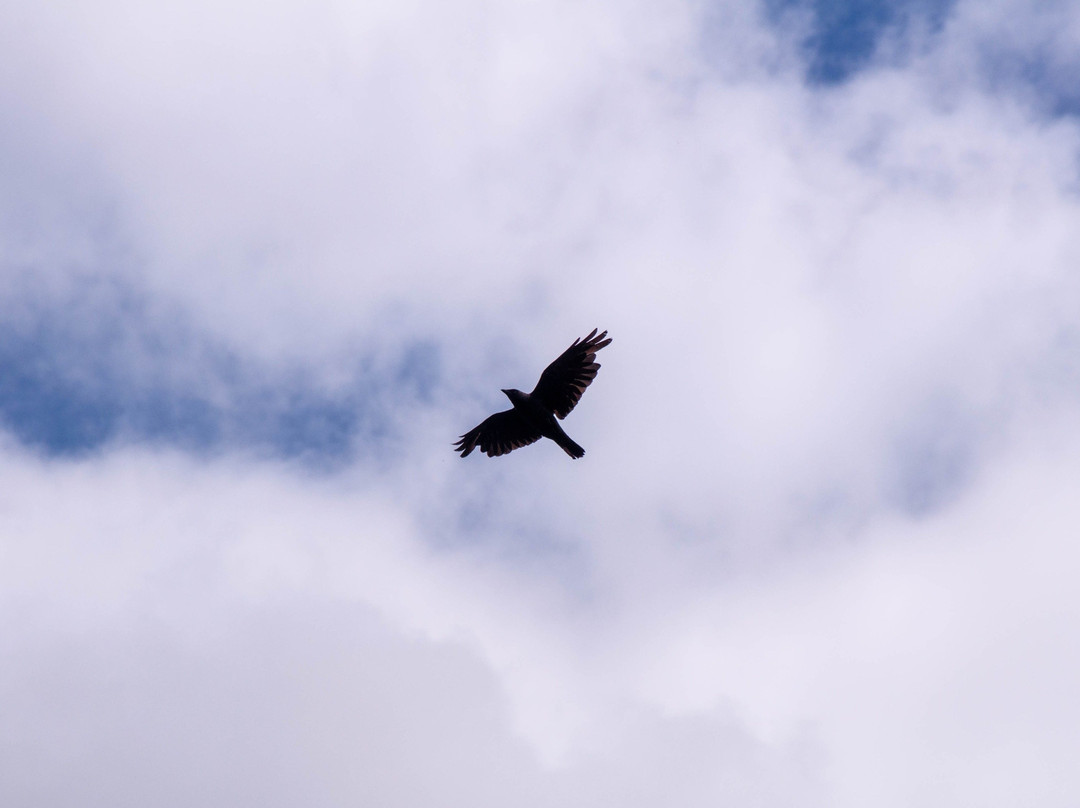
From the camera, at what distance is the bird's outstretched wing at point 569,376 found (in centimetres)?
3272

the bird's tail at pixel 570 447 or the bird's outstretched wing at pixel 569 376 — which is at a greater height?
the bird's outstretched wing at pixel 569 376

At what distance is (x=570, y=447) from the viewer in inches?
1296

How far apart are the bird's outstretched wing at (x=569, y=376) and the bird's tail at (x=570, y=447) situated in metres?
0.92

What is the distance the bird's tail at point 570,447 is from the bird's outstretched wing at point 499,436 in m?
1.44

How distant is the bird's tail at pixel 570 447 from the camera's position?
3281cm

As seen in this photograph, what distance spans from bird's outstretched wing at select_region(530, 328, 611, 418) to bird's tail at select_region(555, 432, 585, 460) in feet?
3.03

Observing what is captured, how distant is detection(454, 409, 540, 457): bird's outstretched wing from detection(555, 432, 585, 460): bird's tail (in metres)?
1.44

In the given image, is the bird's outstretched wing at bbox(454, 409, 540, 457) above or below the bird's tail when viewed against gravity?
above

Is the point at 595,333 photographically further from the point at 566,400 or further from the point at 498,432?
the point at 498,432

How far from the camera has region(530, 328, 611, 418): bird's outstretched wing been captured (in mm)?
32719

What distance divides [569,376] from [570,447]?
2123mm

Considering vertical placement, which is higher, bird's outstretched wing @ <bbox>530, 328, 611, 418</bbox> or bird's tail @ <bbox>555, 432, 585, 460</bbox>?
bird's outstretched wing @ <bbox>530, 328, 611, 418</bbox>

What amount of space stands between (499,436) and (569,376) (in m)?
3.45

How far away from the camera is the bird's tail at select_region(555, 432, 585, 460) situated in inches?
1292
